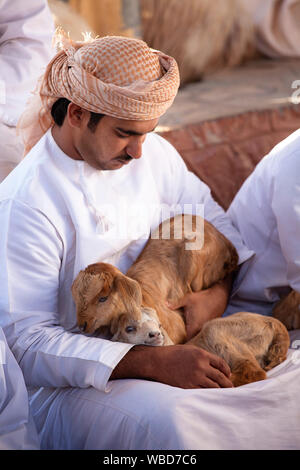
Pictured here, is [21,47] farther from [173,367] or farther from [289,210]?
[173,367]

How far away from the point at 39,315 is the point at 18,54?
4.78 ft

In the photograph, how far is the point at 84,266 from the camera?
1.94m

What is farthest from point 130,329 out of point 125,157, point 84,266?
point 125,157

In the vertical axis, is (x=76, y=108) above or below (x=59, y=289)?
above

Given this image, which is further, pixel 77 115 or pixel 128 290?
pixel 77 115

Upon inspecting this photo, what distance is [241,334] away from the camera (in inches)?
76.5

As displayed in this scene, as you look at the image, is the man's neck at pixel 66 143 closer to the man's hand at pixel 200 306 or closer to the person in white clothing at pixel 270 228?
the man's hand at pixel 200 306

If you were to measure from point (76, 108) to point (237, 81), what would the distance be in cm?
303

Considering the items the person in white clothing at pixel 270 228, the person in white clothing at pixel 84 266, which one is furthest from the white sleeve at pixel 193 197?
the person in white clothing at pixel 84 266

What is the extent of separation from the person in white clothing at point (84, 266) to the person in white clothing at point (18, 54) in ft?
2.00

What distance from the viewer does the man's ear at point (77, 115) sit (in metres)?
1.86

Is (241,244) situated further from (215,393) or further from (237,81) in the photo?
(237,81)
